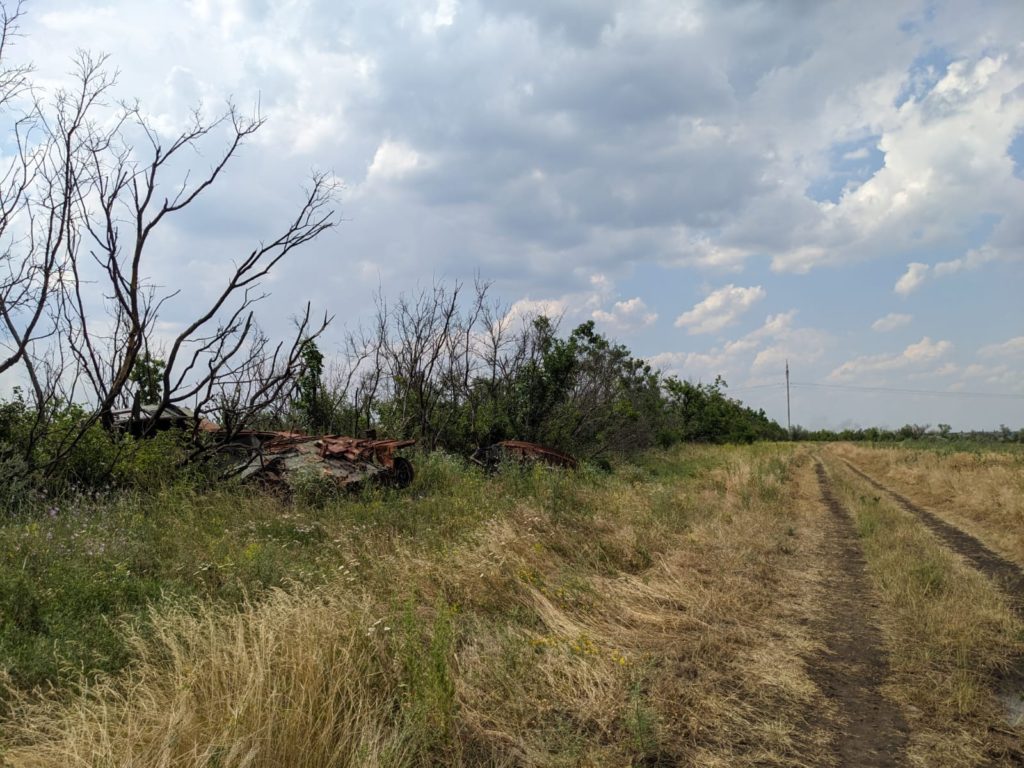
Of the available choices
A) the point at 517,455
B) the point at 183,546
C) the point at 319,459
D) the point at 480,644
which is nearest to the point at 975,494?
the point at 517,455

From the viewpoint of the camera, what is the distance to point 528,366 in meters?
21.9

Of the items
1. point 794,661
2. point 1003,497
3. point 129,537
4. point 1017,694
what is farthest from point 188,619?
point 1003,497

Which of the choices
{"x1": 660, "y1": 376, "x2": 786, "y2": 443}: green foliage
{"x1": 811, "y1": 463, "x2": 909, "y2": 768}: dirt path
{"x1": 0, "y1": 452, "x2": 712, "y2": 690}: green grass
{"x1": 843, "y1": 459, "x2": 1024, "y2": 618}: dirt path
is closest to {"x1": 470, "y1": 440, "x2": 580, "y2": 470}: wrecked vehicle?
{"x1": 0, "y1": 452, "x2": 712, "y2": 690}: green grass

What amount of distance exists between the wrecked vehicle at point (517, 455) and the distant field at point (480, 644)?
650 cm

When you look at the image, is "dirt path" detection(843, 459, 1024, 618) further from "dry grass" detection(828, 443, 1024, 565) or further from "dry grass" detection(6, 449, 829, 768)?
"dry grass" detection(6, 449, 829, 768)

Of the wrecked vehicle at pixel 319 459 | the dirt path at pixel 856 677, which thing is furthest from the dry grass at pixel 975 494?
the wrecked vehicle at pixel 319 459

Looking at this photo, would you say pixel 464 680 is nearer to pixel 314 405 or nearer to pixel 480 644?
pixel 480 644

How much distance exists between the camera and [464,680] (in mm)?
3947

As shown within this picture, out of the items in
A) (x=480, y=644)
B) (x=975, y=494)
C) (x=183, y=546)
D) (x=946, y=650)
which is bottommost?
(x=946, y=650)

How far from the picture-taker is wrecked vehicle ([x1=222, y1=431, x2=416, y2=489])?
1101 cm

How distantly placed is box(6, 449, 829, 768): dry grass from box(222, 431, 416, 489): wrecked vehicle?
15.6ft

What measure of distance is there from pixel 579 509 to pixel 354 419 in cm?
1275

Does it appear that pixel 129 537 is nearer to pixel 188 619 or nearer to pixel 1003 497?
pixel 188 619

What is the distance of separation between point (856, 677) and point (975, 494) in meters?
12.0
